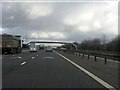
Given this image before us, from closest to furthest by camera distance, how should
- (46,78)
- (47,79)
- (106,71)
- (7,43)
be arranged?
(47,79)
(46,78)
(106,71)
(7,43)

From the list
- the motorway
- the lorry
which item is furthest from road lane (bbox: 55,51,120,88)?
the lorry

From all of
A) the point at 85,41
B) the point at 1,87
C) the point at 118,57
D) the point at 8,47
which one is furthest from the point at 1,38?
the point at 85,41

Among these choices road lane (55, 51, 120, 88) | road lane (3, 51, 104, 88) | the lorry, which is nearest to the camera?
road lane (3, 51, 104, 88)

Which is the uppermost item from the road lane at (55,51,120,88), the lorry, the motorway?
the lorry

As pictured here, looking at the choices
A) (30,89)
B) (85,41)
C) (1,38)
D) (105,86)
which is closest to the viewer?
(30,89)

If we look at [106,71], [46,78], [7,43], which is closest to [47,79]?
[46,78]

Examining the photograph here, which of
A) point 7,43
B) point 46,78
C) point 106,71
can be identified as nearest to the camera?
point 46,78

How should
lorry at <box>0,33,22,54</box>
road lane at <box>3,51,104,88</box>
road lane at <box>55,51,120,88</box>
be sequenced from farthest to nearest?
lorry at <box>0,33,22,54</box> → road lane at <box>55,51,120,88</box> → road lane at <box>3,51,104,88</box>

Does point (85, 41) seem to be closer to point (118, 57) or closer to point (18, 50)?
point (18, 50)

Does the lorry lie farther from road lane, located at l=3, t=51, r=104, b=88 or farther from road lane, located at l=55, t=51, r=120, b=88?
road lane, located at l=3, t=51, r=104, b=88

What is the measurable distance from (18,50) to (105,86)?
55.0 m

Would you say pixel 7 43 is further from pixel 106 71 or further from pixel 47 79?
pixel 47 79

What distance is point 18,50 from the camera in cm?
6606

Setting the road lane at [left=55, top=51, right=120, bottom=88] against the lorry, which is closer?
the road lane at [left=55, top=51, right=120, bottom=88]
